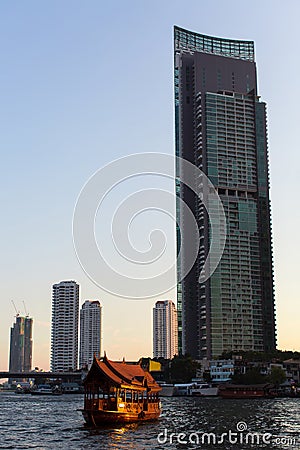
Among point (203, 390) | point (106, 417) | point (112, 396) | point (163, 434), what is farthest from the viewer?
point (203, 390)

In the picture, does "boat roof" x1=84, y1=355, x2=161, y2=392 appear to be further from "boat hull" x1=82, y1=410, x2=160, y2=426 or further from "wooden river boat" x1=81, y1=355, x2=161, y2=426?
"boat hull" x1=82, y1=410, x2=160, y2=426

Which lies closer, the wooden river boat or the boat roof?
the wooden river boat

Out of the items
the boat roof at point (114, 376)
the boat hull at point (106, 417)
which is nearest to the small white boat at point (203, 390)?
the boat roof at point (114, 376)

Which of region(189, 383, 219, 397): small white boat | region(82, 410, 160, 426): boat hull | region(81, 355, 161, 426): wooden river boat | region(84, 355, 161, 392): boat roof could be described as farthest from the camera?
region(189, 383, 219, 397): small white boat

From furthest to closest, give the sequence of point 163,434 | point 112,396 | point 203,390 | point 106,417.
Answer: point 203,390
point 112,396
point 106,417
point 163,434

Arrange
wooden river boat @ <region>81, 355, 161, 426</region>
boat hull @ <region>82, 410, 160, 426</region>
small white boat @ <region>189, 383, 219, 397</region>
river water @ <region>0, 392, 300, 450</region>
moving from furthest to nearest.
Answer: small white boat @ <region>189, 383, 219, 397</region> → wooden river boat @ <region>81, 355, 161, 426</region> → boat hull @ <region>82, 410, 160, 426</region> → river water @ <region>0, 392, 300, 450</region>

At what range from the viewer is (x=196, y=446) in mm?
61312

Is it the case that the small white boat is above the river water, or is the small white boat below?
below

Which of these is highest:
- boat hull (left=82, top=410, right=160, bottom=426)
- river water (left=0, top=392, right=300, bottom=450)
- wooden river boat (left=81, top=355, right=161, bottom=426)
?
wooden river boat (left=81, top=355, right=161, bottom=426)

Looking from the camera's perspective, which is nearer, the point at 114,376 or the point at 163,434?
the point at 163,434

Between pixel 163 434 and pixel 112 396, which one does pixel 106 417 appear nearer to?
pixel 112 396

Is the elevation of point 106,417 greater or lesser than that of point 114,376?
lesser

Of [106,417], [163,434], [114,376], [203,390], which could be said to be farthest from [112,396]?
[203,390]

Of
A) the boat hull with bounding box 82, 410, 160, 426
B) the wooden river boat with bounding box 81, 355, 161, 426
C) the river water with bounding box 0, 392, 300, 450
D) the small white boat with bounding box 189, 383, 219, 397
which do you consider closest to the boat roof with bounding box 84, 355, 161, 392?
the wooden river boat with bounding box 81, 355, 161, 426
